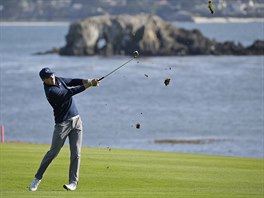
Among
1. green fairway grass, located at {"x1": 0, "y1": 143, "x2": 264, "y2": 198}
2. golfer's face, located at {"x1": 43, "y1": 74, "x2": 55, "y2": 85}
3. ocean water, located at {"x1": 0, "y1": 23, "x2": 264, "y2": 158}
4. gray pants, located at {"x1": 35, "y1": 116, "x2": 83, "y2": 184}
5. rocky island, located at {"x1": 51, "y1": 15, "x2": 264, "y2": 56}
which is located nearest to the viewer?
golfer's face, located at {"x1": 43, "y1": 74, "x2": 55, "y2": 85}

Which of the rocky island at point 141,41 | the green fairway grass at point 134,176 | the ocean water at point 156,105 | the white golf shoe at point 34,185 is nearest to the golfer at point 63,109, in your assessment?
the white golf shoe at point 34,185

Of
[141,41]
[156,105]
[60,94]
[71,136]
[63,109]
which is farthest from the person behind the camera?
[141,41]

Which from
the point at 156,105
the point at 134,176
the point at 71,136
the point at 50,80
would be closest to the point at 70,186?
the point at 71,136

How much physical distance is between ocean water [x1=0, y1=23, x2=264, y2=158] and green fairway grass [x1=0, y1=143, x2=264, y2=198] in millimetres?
2388

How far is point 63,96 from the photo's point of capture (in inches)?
711

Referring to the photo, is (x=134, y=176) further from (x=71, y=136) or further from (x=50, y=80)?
(x=50, y=80)

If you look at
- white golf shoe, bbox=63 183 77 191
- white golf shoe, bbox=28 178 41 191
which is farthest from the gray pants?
white golf shoe, bbox=28 178 41 191

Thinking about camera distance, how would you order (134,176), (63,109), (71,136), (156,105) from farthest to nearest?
(156,105) → (134,176) → (71,136) → (63,109)

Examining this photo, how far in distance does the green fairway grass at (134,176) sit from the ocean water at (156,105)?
94.0 inches

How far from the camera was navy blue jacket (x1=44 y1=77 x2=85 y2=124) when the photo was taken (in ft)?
59.2

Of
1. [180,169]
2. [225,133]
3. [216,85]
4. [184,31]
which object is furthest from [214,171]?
[184,31]

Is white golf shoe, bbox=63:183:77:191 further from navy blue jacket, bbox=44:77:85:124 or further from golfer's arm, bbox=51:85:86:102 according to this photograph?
golfer's arm, bbox=51:85:86:102

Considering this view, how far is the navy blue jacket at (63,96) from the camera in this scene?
59.2 feet

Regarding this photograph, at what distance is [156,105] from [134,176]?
59.6 metres
